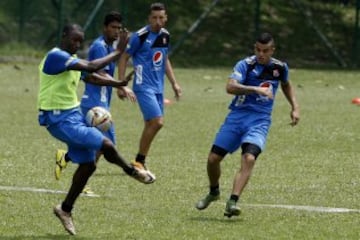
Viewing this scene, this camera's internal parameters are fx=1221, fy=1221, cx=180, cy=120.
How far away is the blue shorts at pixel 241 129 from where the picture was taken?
1145cm

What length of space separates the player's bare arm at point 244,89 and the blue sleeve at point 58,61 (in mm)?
1807

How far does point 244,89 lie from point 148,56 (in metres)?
3.99

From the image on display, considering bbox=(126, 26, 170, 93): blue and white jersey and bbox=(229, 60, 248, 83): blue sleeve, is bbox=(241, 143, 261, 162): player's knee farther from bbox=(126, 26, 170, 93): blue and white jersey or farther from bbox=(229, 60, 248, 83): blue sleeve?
bbox=(126, 26, 170, 93): blue and white jersey

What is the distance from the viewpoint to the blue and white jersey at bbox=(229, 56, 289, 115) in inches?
456

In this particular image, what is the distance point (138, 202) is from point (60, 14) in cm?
2483

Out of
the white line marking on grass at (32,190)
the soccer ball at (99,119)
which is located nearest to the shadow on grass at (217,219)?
the soccer ball at (99,119)

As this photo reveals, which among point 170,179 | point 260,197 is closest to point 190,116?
point 170,179

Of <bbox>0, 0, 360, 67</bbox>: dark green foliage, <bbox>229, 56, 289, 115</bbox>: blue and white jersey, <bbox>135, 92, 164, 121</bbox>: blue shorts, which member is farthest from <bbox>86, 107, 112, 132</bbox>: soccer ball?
<bbox>0, 0, 360, 67</bbox>: dark green foliage

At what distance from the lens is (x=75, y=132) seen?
10.2 m

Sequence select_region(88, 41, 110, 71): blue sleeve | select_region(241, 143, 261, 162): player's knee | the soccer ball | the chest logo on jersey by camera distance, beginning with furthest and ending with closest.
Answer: the chest logo on jersey, select_region(88, 41, 110, 71): blue sleeve, select_region(241, 143, 261, 162): player's knee, the soccer ball

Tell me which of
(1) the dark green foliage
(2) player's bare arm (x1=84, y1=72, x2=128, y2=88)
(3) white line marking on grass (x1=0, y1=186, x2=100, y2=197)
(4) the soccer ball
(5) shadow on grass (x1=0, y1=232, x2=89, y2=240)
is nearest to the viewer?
(5) shadow on grass (x1=0, y1=232, x2=89, y2=240)

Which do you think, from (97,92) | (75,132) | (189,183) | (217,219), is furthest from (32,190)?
(75,132)

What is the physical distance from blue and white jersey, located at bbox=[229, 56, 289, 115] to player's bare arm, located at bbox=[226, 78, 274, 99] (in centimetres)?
15

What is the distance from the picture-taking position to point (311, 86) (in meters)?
31.3
